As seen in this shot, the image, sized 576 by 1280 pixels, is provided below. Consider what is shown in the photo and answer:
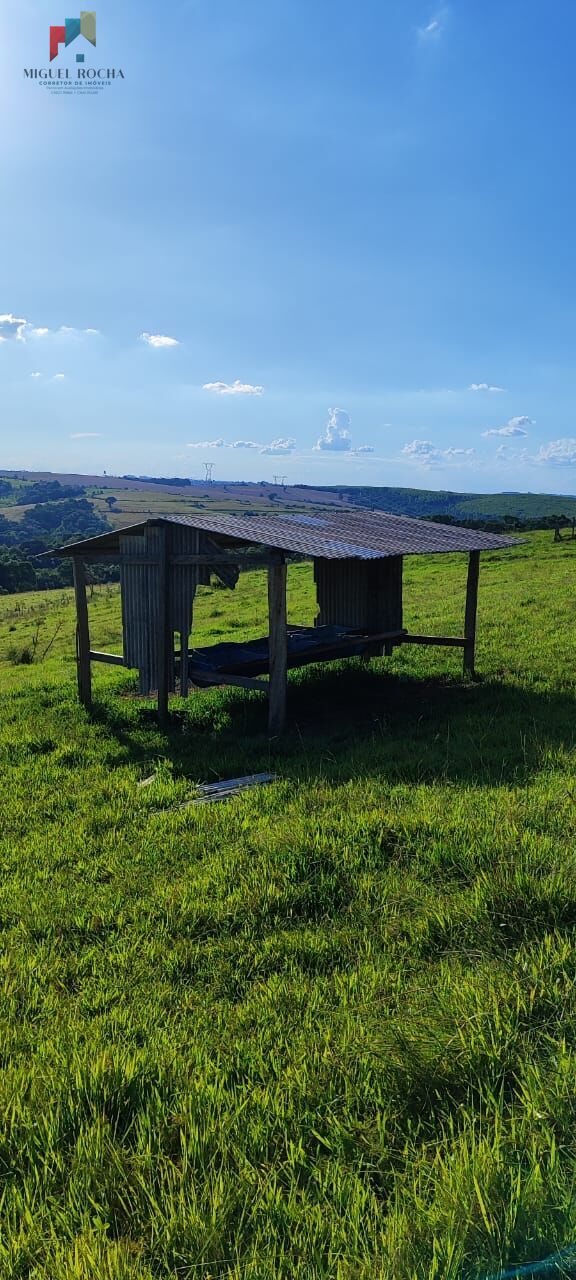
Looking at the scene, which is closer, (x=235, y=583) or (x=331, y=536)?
(x=235, y=583)

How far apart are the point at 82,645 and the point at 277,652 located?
13.2 ft

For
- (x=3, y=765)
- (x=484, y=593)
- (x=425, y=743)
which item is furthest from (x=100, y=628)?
(x=425, y=743)

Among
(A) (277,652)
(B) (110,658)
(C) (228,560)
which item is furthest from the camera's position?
(B) (110,658)

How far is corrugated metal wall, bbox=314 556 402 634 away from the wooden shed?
20mm

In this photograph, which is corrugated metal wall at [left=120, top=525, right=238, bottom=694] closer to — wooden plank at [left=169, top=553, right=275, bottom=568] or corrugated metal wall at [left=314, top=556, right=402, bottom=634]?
wooden plank at [left=169, top=553, right=275, bottom=568]

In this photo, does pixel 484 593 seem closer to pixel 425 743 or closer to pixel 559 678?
pixel 559 678

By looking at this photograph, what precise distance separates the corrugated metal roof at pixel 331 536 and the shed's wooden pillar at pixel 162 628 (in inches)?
20.3

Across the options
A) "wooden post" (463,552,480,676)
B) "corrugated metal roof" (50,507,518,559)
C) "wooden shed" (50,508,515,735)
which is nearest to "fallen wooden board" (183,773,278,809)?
"wooden shed" (50,508,515,735)

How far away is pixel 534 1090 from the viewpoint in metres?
2.84

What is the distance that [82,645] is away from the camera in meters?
12.1

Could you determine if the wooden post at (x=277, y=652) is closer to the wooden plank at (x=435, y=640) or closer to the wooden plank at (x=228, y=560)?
the wooden plank at (x=228, y=560)

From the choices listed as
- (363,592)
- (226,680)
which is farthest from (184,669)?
(363,592)

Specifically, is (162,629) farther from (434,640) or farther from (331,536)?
(434,640)

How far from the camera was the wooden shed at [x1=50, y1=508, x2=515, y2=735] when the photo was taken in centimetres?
993
